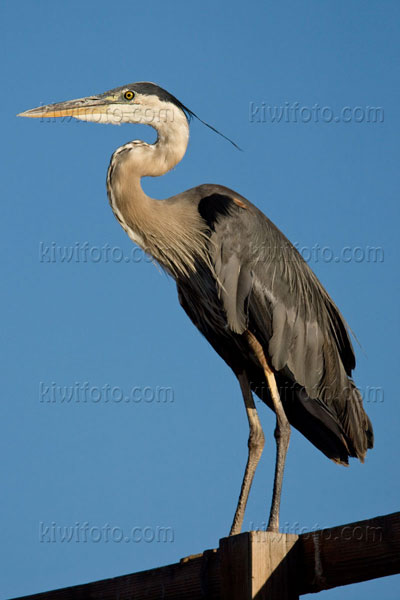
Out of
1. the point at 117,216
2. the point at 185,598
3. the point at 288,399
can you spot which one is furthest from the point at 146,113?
the point at 185,598

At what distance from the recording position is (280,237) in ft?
16.0

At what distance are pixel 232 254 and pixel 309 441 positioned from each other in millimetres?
1153

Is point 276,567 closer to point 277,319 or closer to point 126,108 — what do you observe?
point 277,319

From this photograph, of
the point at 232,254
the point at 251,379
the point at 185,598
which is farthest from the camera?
the point at 251,379

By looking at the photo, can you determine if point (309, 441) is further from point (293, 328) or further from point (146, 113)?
point (146, 113)

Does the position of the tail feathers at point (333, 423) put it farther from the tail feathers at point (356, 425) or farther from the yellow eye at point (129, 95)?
the yellow eye at point (129, 95)

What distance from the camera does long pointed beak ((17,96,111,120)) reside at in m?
4.93

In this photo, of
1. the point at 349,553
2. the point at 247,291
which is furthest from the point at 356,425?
the point at 349,553

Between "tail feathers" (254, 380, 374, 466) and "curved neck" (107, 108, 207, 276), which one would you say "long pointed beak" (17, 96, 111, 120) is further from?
"tail feathers" (254, 380, 374, 466)

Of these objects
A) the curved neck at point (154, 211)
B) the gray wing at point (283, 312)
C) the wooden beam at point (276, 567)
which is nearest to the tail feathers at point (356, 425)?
the gray wing at point (283, 312)

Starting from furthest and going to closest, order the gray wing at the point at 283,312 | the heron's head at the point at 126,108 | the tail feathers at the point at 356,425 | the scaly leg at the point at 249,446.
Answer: the heron's head at the point at 126,108 → the tail feathers at the point at 356,425 → the gray wing at the point at 283,312 → the scaly leg at the point at 249,446

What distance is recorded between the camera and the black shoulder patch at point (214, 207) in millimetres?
4631

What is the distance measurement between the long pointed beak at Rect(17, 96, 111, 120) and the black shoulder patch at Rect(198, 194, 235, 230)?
831 mm

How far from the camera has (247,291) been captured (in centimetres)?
450
